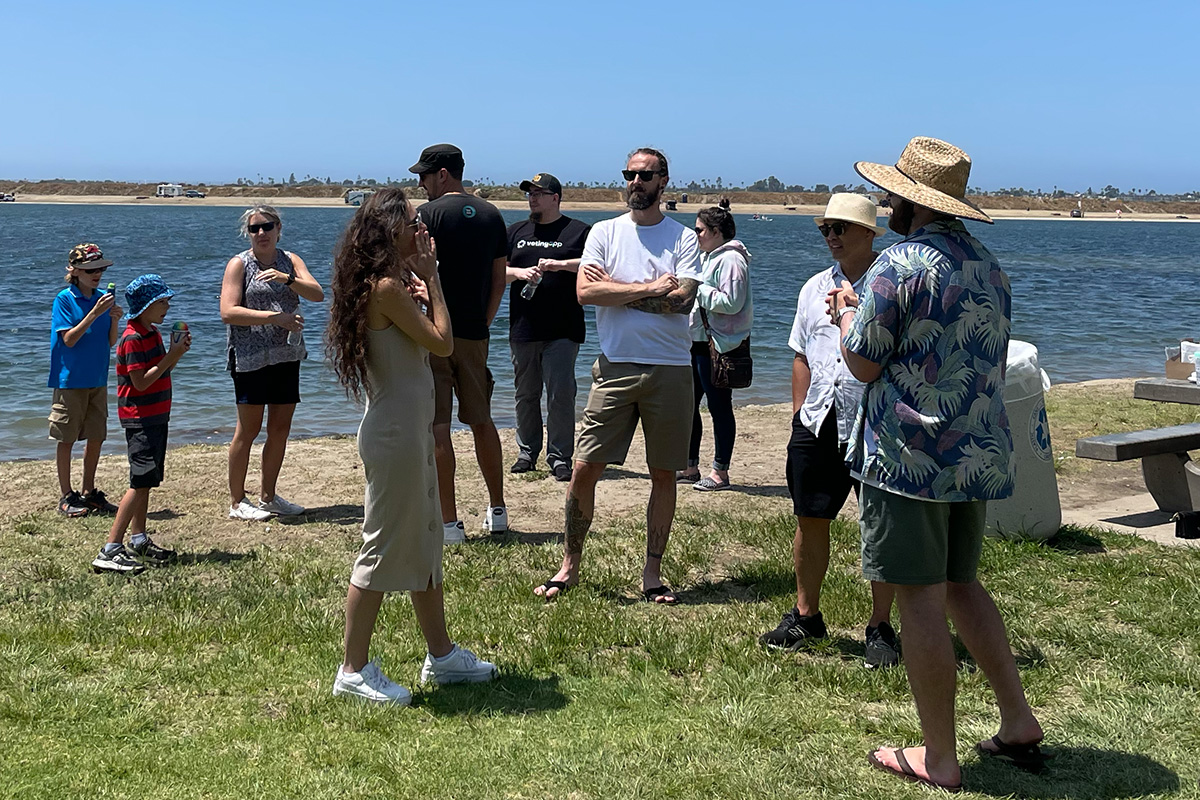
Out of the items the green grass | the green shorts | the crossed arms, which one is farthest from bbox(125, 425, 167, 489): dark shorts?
the green shorts

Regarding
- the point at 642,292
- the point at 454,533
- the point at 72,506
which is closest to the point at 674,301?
the point at 642,292

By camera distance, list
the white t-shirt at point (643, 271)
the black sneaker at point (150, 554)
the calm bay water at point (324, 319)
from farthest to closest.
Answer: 1. the calm bay water at point (324, 319)
2. the black sneaker at point (150, 554)
3. the white t-shirt at point (643, 271)

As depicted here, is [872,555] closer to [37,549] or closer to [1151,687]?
[1151,687]

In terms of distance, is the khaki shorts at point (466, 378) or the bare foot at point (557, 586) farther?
the khaki shorts at point (466, 378)

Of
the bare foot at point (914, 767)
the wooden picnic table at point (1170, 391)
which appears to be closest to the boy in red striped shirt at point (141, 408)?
the bare foot at point (914, 767)

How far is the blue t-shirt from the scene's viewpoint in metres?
7.54

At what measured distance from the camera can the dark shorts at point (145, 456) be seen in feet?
20.2

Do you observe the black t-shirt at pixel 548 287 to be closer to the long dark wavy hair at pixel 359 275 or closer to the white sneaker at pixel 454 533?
the white sneaker at pixel 454 533

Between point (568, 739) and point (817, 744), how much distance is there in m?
0.85

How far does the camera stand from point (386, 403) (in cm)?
429

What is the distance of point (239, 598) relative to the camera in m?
5.61

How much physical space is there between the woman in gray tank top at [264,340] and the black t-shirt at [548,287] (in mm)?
1869

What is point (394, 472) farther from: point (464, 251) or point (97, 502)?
point (97, 502)

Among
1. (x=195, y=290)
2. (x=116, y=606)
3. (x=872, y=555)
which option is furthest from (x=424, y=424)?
(x=195, y=290)
